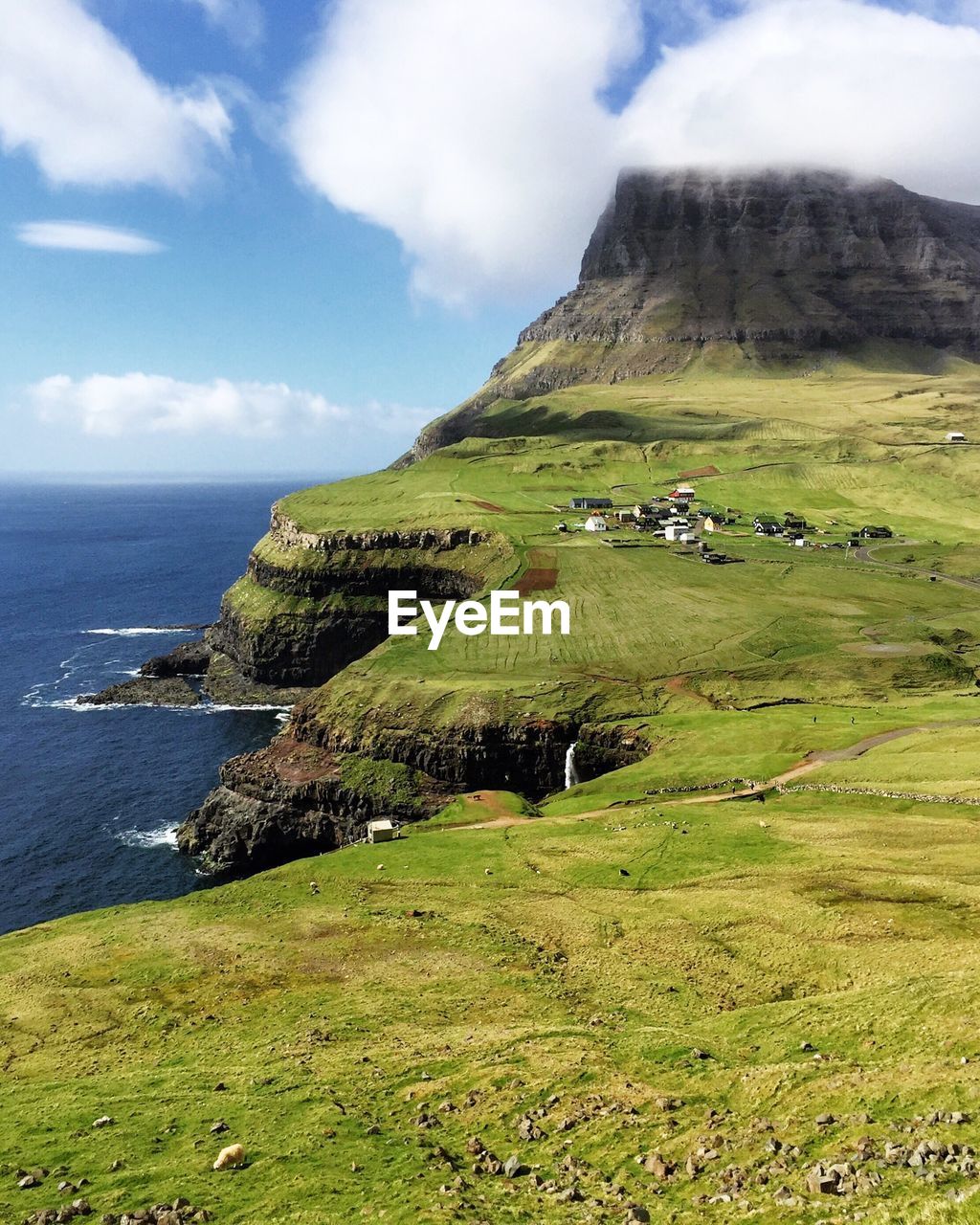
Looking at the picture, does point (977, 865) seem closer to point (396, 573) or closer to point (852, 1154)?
point (852, 1154)

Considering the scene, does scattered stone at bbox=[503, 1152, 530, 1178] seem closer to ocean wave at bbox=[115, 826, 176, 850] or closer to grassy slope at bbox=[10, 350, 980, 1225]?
grassy slope at bbox=[10, 350, 980, 1225]

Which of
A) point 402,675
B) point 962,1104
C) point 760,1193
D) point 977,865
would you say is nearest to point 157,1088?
point 760,1193

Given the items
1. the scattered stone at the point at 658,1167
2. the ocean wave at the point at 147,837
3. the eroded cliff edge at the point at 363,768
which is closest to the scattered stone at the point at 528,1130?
A: the scattered stone at the point at 658,1167

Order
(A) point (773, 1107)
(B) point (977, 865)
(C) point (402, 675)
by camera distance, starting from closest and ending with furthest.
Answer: (A) point (773, 1107) < (B) point (977, 865) < (C) point (402, 675)

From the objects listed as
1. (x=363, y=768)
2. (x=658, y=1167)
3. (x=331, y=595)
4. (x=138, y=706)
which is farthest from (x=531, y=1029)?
(x=331, y=595)

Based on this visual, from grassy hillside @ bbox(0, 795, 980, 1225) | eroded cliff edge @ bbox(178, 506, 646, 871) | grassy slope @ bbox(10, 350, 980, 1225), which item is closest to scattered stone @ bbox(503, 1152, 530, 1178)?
grassy hillside @ bbox(0, 795, 980, 1225)

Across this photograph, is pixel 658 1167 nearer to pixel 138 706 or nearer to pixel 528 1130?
pixel 528 1130
